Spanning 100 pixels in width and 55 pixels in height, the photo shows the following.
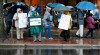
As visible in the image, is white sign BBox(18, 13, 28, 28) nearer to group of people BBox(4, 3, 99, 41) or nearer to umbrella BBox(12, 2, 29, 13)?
group of people BBox(4, 3, 99, 41)

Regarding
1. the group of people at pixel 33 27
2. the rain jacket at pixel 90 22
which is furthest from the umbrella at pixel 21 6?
the rain jacket at pixel 90 22

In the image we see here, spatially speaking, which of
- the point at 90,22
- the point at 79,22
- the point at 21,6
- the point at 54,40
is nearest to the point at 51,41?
the point at 54,40

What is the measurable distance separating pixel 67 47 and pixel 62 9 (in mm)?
2648

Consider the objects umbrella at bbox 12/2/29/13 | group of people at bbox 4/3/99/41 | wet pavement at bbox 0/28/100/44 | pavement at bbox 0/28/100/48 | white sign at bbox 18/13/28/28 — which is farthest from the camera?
umbrella at bbox 12/2/29/13

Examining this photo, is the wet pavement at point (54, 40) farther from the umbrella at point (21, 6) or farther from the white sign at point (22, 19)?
the umbrella at point (21, 6)

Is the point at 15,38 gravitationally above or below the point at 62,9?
below

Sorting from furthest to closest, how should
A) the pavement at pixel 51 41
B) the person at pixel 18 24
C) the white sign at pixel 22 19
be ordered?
the person at pixel 18 24 → the white sign at pixel 22 19 → the pavement at pixel 51 41

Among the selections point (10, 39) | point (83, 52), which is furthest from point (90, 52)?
point (10, 39)

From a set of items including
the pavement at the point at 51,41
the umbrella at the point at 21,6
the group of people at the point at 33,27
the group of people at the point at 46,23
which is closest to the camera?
the pavement at the point at 51,41

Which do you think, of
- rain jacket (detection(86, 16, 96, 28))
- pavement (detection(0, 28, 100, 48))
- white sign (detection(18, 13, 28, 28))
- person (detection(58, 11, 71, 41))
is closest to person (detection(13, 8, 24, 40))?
white sign (detection(18, 13, 28, 28))

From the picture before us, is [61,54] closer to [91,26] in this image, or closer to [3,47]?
[3,47]

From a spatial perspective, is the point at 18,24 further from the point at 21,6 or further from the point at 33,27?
the point at 21,6

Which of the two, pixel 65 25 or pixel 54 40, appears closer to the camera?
pixel 65 25

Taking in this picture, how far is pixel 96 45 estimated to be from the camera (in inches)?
682
